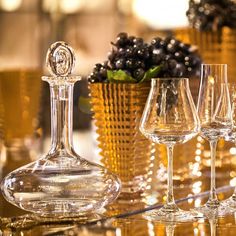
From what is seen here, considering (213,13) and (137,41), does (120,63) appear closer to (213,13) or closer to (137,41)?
(137,41)

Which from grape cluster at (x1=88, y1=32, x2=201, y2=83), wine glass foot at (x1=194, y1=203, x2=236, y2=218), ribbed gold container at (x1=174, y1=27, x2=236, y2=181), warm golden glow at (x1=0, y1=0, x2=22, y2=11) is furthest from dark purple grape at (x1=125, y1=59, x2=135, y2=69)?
warm golden glow at (x1=0, y1=0, x2=22, y2=11)

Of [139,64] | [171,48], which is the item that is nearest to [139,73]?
[139,64]

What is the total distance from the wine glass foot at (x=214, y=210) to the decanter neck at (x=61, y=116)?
20 centimetres

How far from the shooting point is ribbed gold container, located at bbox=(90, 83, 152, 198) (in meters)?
1.15

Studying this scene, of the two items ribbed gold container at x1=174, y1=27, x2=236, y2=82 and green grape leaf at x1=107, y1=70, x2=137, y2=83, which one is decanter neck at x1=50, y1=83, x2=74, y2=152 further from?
ribbed gold container at x1=174, y1=27, x2=236, y2=82

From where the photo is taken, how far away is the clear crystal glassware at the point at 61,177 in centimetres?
98

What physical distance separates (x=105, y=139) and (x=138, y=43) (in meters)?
0.16

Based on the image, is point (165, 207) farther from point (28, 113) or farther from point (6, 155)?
point (28, 113)

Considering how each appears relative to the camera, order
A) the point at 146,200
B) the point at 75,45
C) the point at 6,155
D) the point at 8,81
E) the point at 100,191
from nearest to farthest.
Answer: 1. the point at 100,191
2. the point at 146,200
3. the point at 6,155
4. the point at 8,81
5. the point at 75,45

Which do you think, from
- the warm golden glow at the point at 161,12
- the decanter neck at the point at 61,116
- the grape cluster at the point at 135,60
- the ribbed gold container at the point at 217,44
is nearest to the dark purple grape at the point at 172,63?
the grape cluster at the point at 135,60

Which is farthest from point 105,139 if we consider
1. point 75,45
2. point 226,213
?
point 75,45

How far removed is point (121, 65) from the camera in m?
Answer: 1.14

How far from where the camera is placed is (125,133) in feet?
3.79

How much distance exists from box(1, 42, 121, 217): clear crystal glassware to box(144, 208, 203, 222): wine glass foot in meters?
0.06
